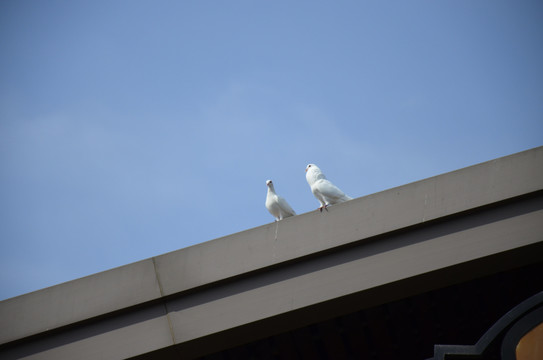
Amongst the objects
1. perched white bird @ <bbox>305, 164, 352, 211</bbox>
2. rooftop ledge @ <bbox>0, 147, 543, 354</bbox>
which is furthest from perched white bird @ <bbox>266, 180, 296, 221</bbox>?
rooftop ledge @ <bbox>0, 147, 543, 354</bbox>

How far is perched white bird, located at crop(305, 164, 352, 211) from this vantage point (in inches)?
214

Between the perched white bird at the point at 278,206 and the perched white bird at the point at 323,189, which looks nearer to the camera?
the perched white bird at the point at 323,189

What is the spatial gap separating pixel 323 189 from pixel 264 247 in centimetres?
188

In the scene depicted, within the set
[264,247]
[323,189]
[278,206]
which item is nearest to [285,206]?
[278,206]

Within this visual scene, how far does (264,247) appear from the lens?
379 centimetres

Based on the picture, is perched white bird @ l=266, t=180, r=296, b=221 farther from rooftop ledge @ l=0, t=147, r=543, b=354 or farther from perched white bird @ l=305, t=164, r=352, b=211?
rooftop ledge @ l=0, t=147, r=543, b=354

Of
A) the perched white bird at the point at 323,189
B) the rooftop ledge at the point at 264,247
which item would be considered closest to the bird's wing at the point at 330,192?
the perched white bird at the point at 323,189

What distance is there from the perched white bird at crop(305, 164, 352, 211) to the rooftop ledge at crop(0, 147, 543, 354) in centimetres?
144

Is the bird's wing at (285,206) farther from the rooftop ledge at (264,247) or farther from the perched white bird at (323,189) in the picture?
the rooftop ledge at (264,247)

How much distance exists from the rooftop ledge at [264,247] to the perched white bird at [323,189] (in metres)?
1.44

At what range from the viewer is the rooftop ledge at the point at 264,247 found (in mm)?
3750

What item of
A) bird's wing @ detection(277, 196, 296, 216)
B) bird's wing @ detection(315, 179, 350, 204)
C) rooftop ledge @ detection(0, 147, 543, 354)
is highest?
bird's wing @ detection(277, 196, 296, 216)

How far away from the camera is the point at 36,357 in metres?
3.73

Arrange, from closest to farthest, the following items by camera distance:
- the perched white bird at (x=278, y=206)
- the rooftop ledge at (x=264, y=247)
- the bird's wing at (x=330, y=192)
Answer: the rooftop ledge at (x=264, y=247) < the bird's wing at (x=330, y=192) < the perched white bird at (x=278, y=206)
